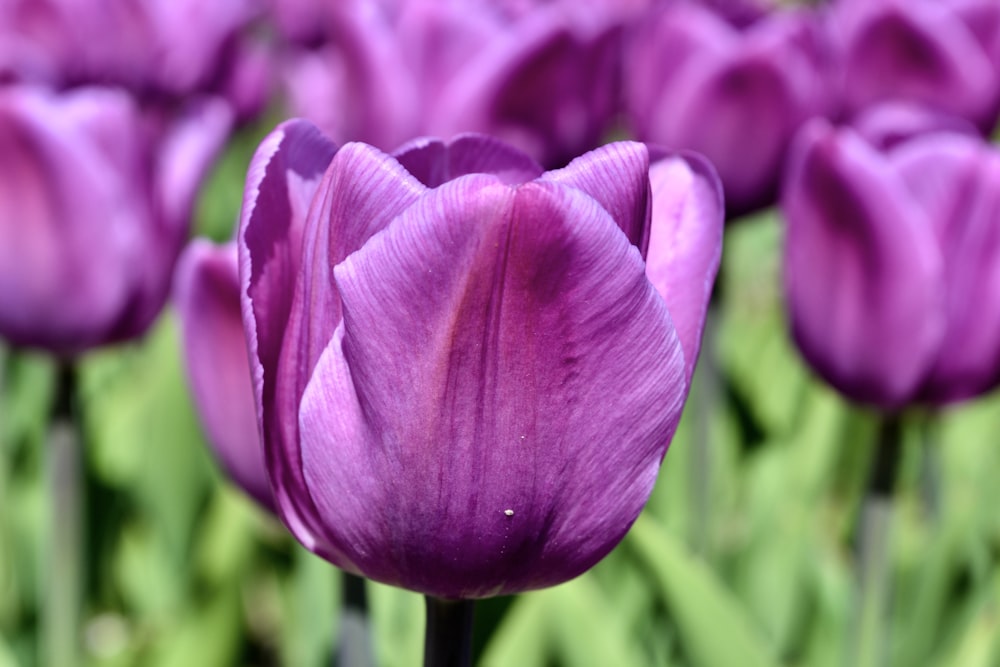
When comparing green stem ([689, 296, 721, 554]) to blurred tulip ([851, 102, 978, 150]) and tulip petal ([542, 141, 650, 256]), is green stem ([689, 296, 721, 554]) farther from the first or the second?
tulip petal ([542, 141, 650, 256])

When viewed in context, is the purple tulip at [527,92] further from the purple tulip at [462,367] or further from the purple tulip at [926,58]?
the purple tulip at [462,367]

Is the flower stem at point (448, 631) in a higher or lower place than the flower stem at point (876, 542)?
higher

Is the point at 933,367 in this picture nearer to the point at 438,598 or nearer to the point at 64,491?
the point at 438,598

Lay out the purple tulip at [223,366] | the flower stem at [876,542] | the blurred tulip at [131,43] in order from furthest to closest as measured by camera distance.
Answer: the blurred tulip at [131,43], the flower stem at [876,542], the purple tulip at [223,366]

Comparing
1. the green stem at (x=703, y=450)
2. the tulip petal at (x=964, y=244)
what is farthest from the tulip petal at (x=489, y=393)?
the green stem at (x=703, y=450)

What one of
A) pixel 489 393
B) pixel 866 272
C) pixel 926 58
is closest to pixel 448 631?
pixel 489 393

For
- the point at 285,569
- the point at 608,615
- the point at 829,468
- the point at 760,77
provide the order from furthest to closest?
1. the point at 829,468
2. the point at 285,569
3. the point at 760,77
4. the point at 608,615

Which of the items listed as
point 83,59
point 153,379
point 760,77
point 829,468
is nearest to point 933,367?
point 760,77
